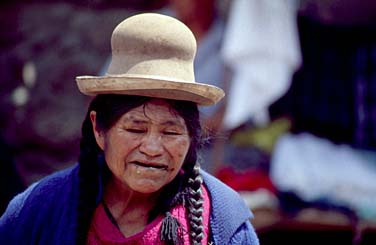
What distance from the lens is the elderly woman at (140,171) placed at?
3.82 m

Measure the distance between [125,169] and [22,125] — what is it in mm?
3575

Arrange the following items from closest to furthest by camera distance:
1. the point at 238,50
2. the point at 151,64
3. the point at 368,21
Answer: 1. the point at 151,64
2. the point at 238,50
3. the point at 368,21

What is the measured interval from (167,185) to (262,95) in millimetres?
2391

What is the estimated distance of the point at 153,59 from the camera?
12.6ft

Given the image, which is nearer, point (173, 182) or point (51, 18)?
point (173, 182)

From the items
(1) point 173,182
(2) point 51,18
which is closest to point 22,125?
(2) point 51,18

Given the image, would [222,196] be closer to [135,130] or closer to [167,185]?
[167,185]

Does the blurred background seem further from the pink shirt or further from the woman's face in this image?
the woman's face

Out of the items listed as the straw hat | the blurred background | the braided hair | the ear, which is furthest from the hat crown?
the blurred background

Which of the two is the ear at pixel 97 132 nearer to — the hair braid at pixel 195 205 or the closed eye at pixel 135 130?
the closed eye at pixel 135 130

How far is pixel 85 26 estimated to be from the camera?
7.26 m

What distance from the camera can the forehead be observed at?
3820 mm

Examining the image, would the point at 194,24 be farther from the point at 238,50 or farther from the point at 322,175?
the point at 322,175

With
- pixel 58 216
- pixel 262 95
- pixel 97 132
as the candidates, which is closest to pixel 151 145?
pixel 97 132
